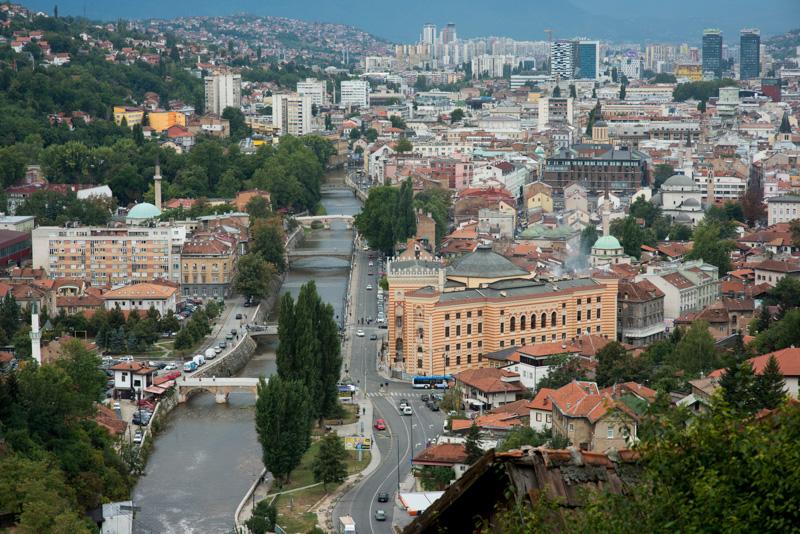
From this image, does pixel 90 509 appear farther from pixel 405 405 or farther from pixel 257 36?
pixel 257 36

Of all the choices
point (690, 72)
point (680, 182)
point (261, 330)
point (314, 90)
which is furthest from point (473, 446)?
point (690, 72)

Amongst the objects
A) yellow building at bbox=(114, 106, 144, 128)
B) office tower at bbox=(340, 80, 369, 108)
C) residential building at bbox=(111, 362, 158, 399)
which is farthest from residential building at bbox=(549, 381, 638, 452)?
office tower at bbox=(340, 80, 369, 108)

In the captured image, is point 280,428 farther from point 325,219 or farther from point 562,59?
point 562,59

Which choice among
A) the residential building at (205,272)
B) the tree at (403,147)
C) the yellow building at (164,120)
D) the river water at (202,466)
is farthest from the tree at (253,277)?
the yellow building at (164,120)

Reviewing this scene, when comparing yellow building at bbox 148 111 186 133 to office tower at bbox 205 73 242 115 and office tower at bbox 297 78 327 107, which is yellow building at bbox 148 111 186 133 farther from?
office tower at bbox 297 78 327 107

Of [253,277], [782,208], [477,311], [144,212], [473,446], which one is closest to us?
[473,446]
